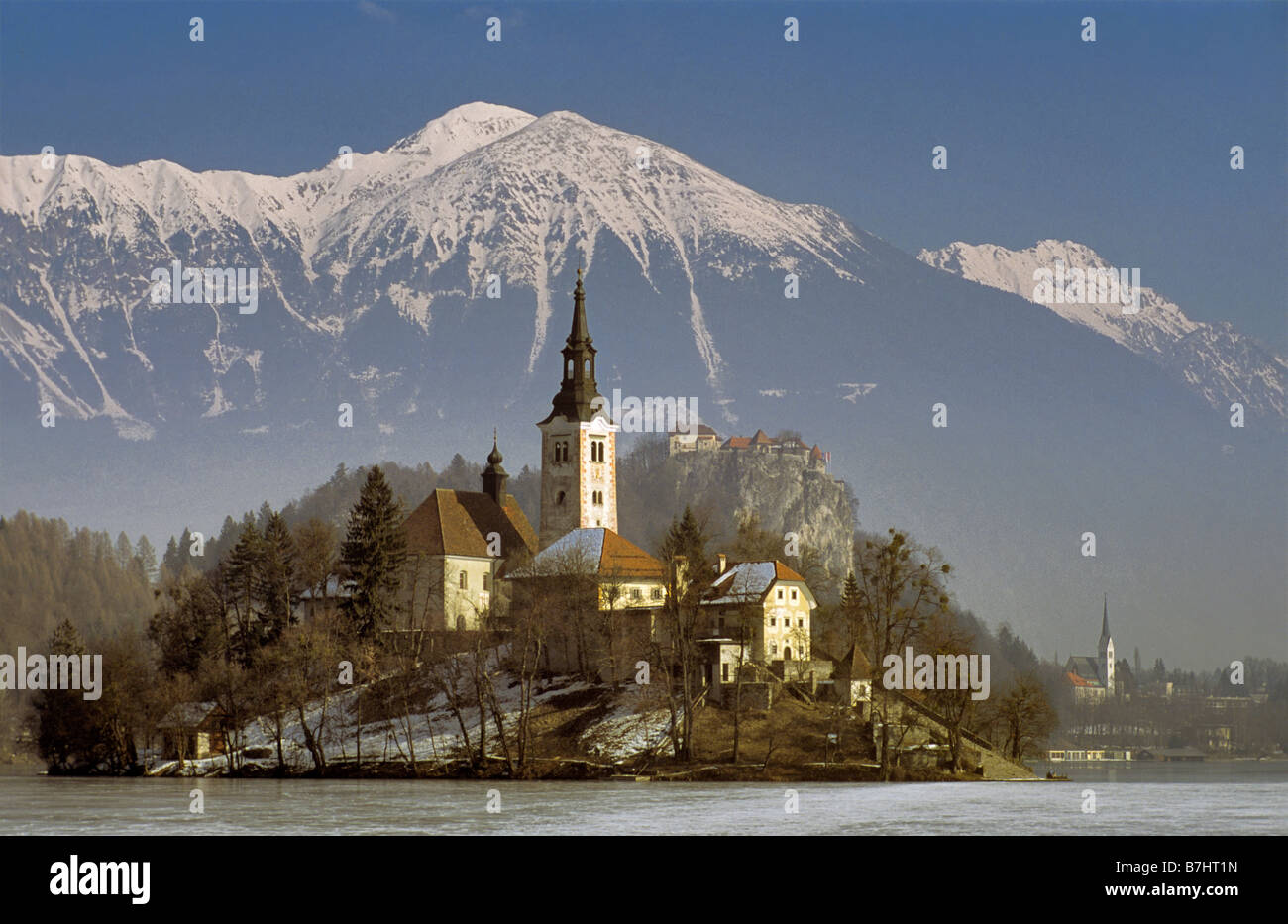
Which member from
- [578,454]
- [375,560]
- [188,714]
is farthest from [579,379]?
[188,714]

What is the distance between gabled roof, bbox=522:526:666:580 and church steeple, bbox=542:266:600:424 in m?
15.0

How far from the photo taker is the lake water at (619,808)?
181 ft

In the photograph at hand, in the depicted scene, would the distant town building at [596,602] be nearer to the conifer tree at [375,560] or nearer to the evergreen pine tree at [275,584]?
the conifer tree at [375,560]

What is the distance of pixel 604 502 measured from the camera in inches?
5143

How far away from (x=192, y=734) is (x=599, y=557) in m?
27.5

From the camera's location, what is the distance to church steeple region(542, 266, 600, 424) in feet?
432

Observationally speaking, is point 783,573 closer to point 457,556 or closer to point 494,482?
point 457,556

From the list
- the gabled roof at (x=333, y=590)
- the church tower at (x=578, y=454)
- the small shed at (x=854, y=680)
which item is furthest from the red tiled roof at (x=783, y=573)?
the gabled roof at (x=333, y=590)

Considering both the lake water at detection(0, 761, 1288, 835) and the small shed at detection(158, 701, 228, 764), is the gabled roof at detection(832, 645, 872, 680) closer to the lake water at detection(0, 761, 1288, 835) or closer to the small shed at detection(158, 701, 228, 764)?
the lake water at detection(0, 761, 1288, 835)

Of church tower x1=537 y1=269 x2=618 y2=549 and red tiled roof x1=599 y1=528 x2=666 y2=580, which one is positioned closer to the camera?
red tiled roof x1=599 y1=528 x2=666 y2=580

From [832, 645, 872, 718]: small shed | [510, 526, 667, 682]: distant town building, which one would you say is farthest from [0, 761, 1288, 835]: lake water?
[510, 526, 667, 682]: distant town building

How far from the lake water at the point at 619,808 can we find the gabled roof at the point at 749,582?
20.1 meters
